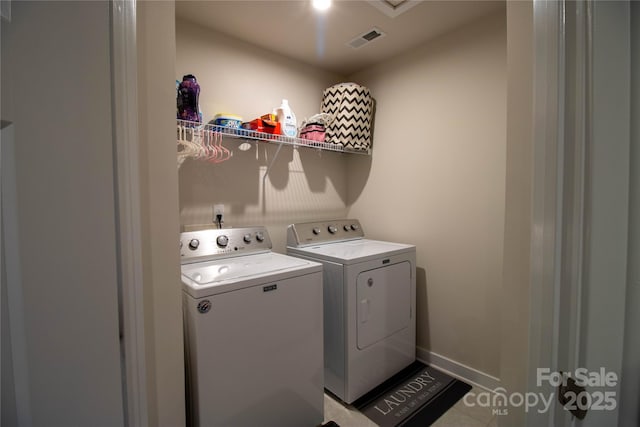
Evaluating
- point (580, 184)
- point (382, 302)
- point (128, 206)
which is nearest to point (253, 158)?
point (382, 302)

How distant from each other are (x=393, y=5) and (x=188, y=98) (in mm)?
1432

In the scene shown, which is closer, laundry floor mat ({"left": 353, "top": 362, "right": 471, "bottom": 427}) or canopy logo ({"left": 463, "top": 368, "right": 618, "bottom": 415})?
canopy logo ({"left": 463, "top": 368, "right": 618, "bottom": 415})

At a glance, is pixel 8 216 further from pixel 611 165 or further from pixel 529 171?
pixel 529 171

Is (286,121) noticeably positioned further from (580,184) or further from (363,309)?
(580,184)

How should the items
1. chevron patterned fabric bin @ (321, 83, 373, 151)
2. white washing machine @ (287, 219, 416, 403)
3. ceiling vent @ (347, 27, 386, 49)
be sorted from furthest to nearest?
1. chevron patterned fabric bin @ (321, 83, 373, 151)
2. ceiling vent @ (347, 27, 386, 49)
3. white washing machine @ (287, 219, 416, 403)

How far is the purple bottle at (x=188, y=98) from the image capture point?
161cm

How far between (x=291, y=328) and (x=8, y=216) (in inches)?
51.6

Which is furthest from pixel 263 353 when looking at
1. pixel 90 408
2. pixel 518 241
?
Result: pixel 518 241

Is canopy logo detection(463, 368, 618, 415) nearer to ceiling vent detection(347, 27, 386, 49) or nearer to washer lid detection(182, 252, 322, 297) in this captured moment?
washer lid detection(182, 252, 322, 297)

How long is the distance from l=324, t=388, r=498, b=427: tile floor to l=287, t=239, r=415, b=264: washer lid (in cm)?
98

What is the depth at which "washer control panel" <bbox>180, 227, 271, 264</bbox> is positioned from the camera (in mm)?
1689

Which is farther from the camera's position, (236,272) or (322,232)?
(322,232)

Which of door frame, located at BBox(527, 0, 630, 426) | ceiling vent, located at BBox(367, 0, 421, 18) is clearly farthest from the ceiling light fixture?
door frame, located at BBox(527, 0, 630, 426)

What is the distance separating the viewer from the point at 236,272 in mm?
1452
